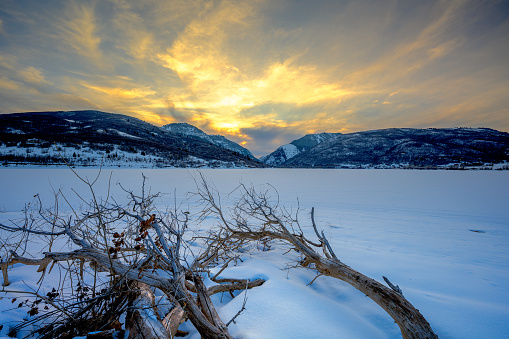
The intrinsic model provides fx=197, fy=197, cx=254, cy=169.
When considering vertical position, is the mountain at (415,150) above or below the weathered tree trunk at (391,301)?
above

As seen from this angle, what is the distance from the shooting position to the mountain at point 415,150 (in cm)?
7094

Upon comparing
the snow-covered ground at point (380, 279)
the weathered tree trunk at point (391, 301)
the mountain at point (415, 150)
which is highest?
the mountain at point (415, 150)

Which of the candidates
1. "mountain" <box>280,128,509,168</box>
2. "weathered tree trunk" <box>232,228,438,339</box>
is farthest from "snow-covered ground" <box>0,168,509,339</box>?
"mountain" <box>280,128,509,168</box>

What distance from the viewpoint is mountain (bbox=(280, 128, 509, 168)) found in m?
70.9

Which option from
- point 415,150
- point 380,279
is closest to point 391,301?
point 380,279

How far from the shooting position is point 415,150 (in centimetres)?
8494

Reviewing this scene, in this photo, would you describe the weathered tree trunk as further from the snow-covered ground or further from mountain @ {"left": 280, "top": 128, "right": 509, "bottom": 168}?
mountain @ {"left": 280, "top": 128, "right": 509, "bottom": 168}

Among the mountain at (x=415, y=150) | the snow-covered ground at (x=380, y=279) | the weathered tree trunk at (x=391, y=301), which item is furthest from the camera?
the mountain at (x=415, y=150)

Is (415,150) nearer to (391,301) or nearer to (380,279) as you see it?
(380,279)

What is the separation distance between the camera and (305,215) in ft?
23.9

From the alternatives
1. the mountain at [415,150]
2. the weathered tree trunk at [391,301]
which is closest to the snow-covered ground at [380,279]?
the weathered tree trunk at [391,301]

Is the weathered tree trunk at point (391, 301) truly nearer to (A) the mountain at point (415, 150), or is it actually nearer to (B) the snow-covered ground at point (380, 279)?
(B) the snow-covered ground at point (380, 279)

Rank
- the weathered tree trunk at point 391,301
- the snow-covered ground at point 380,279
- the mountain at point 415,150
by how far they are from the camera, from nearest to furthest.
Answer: the weathered tree trunk at point 391,301
the snow-covered ground at point 380,279
the mountain at point 415,150

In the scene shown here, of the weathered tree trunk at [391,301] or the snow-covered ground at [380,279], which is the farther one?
the snow-covered ground at [380,279]
